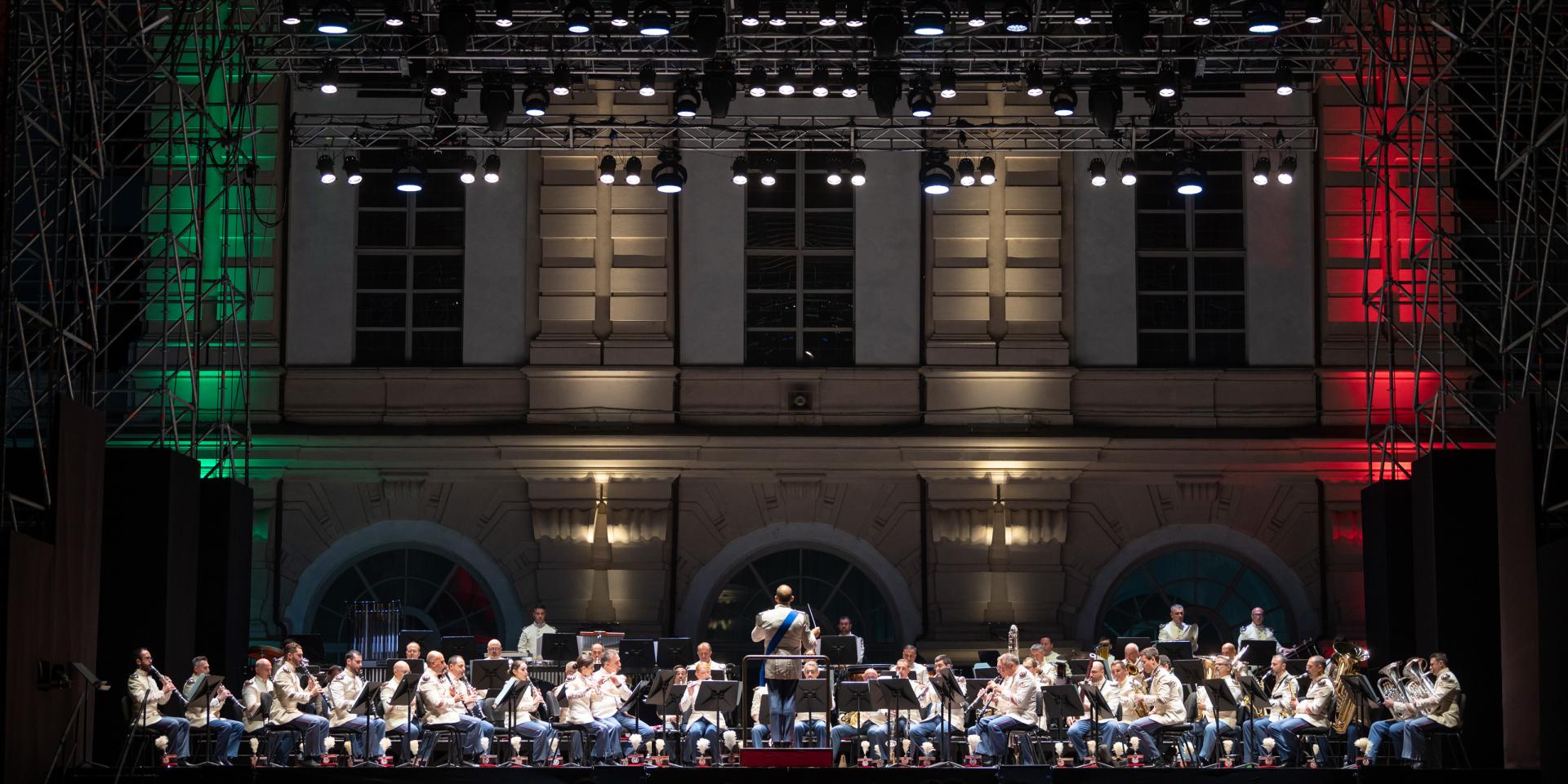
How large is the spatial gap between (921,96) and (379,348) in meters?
7.77

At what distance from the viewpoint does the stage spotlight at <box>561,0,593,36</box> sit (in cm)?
1906

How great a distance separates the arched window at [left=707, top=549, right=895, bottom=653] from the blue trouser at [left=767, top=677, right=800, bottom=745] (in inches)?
202

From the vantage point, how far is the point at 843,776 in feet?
54.9

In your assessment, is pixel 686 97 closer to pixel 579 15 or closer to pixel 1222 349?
pixel 579 15

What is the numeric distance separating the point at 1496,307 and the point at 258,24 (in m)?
15.0

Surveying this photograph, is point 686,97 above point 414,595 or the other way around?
above

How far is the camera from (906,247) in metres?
23.8

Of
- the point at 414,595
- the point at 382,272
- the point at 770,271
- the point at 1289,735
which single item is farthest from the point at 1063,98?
the point at 414,595

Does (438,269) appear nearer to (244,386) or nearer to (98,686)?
(244,386)

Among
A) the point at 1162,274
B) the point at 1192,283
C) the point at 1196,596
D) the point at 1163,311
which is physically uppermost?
the point at 1162,274

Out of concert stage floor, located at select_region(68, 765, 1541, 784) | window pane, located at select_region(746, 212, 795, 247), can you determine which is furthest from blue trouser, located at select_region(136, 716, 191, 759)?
window pane, located at select_region(746, 212, 795, 247)

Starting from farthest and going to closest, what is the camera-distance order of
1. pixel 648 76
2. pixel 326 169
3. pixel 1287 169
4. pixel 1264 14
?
pixel 326 169, pixel 1287 169, pixel 648 76, pixel 1264 14

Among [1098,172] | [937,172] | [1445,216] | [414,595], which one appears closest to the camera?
[937,172]

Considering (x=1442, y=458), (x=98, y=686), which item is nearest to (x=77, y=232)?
(x=98, y=686)
